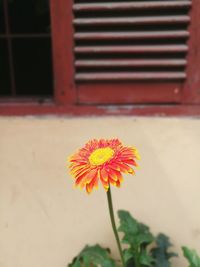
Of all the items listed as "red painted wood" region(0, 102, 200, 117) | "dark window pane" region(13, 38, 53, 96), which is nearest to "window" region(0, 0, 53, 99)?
"dark window pane" region(13, 38, 53, 96)

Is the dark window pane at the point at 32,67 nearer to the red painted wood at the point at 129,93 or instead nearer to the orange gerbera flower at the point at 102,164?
the red painted wood at the point at 129,93

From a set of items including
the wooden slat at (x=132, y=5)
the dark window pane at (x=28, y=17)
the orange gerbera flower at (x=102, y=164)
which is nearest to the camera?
the orange gerbera flower at (x=102, y=164)

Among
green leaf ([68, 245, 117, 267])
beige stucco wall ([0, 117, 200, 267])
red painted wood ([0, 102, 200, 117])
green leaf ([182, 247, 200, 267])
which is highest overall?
red painted wood ([0, 102, 200, 117])

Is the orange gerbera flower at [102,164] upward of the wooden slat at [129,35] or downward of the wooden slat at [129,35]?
downward

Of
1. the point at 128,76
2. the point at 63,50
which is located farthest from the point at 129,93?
the point at 63,50

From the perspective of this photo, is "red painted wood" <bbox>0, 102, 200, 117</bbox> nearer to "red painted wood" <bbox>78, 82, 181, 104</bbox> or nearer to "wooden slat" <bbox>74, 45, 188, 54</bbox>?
"red painted wood" <bbox>78, 82, 181, 104</bbox>

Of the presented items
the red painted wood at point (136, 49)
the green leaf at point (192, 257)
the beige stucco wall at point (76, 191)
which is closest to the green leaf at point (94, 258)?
the beige stucco wall at point (76, 191)
